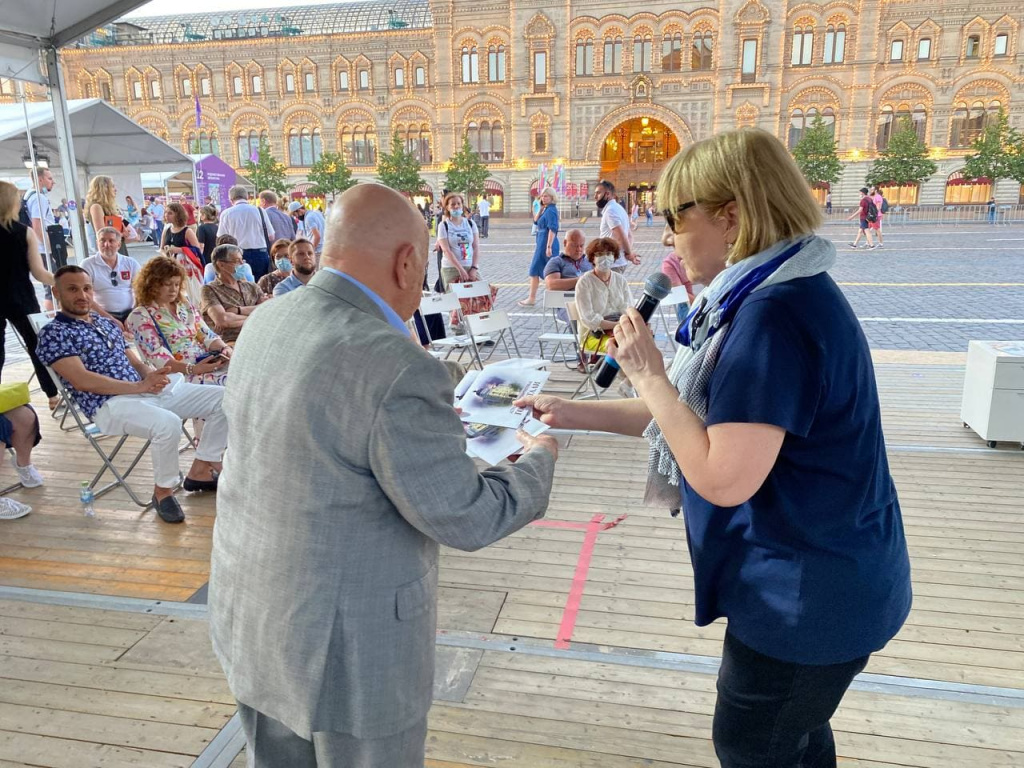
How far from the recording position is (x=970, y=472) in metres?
4.75

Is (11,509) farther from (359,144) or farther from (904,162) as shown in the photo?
(359,144)

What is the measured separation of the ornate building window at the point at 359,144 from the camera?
163 feet

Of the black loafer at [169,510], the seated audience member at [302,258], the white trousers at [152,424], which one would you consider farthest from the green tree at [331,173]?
the black loafer at [169,510]

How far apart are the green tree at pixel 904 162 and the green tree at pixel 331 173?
31465 mm

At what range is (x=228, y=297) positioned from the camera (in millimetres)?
6289

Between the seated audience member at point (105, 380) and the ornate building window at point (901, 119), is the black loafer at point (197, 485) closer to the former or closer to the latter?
the seated audience member at point (105, 380)

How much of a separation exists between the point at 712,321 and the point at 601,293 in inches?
211

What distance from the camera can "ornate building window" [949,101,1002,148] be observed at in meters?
41.3

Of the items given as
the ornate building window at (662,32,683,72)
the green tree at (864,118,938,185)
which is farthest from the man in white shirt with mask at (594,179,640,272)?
the ornate building window at (662,32,683,72)

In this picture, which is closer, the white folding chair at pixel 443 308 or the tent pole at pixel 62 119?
the tent pole at pixel 62 119

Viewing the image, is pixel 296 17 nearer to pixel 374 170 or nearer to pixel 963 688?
pixel 374 170

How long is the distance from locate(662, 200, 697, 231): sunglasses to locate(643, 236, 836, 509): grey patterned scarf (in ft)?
0.48

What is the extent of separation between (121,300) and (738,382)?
22.0ft

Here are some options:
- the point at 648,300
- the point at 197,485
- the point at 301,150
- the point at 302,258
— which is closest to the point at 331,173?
the point at 301,150
